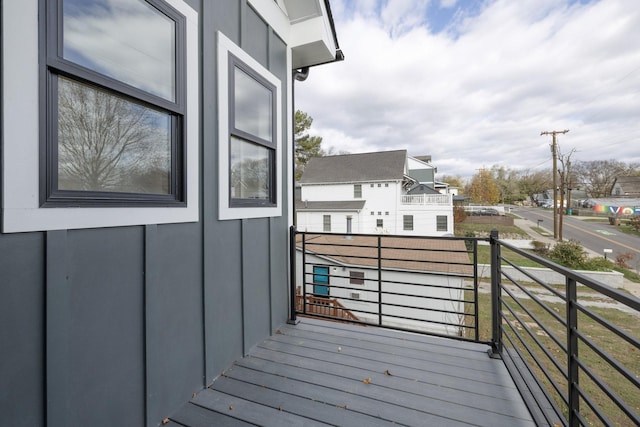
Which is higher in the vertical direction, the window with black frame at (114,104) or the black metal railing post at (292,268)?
the window with black frame at (114,104)

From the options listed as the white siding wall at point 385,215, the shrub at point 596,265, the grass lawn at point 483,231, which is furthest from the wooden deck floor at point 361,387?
the grass lawn at point 483,231

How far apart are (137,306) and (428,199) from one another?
55.8 feet

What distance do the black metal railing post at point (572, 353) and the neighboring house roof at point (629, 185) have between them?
47.2 m

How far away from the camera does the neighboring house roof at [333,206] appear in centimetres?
1647

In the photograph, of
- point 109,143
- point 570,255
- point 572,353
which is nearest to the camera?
point 572,353

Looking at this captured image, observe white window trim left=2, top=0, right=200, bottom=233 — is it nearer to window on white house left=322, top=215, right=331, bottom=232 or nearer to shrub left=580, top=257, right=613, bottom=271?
shrub left=580, top=257, right=613, bottom=271

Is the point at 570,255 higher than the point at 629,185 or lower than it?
lower

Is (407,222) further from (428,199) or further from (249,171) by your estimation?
(249,171)

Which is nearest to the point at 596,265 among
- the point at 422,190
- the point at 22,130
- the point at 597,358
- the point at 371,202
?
the point at 597,358

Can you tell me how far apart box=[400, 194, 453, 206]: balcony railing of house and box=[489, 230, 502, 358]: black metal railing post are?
1524 cm

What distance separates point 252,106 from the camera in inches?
92.4

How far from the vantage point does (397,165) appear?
683 inches

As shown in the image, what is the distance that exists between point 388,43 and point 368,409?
949cm

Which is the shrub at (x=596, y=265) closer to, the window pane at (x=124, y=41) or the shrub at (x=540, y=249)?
the shrub at (x=540, y=249)
